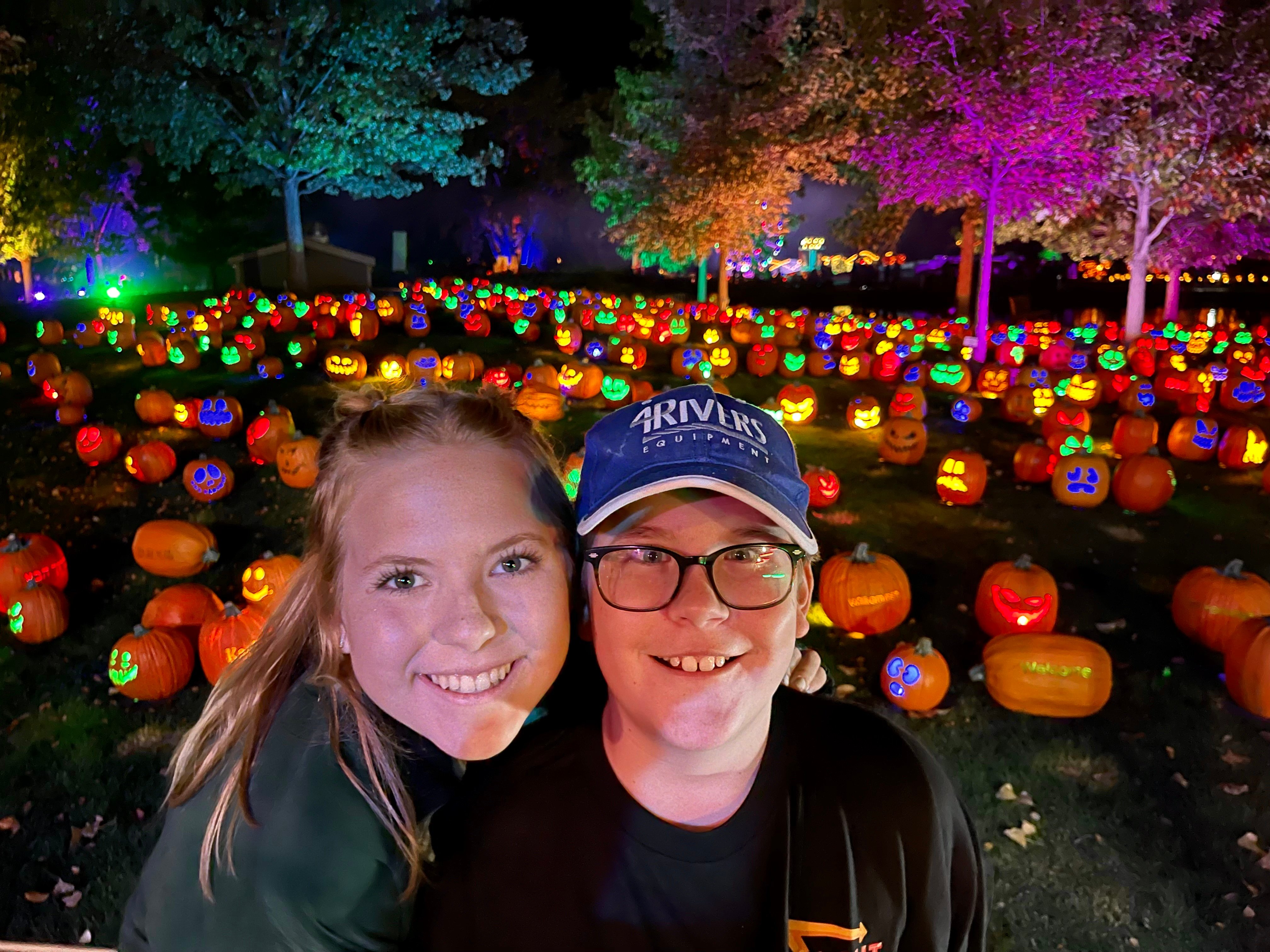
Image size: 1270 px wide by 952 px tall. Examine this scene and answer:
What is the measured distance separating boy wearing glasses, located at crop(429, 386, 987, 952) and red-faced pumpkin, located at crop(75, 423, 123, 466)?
872 cm

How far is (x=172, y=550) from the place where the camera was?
21.0 feet

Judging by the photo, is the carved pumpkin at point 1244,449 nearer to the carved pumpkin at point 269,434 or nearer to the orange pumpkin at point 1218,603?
the orange pumpkin at point 1218,603

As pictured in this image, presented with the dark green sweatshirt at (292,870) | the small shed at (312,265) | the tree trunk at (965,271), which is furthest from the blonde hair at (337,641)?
the small shed at (312,265)

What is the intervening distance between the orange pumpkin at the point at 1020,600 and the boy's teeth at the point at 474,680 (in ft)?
15.6

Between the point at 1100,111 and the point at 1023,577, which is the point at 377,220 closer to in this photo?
the point at 1100,111

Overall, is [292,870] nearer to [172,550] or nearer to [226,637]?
[226,637]

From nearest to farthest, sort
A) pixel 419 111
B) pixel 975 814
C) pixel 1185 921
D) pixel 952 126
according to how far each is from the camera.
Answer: pixel 1185 921
pixel 975 814
pixel 952 126
pixel 419 111

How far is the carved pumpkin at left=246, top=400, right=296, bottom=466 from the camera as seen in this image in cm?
827

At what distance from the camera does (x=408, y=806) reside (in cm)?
173

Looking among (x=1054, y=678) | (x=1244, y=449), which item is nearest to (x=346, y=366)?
(x=1054, y=678)

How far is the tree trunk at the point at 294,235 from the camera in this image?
17938 mm

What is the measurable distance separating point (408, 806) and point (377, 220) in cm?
4052

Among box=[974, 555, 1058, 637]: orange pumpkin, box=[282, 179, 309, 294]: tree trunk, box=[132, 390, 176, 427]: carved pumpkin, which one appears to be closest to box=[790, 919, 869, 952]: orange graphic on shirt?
box=[974, 555, 1058, 637]: orange pumpkin

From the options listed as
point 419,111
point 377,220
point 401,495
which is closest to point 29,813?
point 401,495
